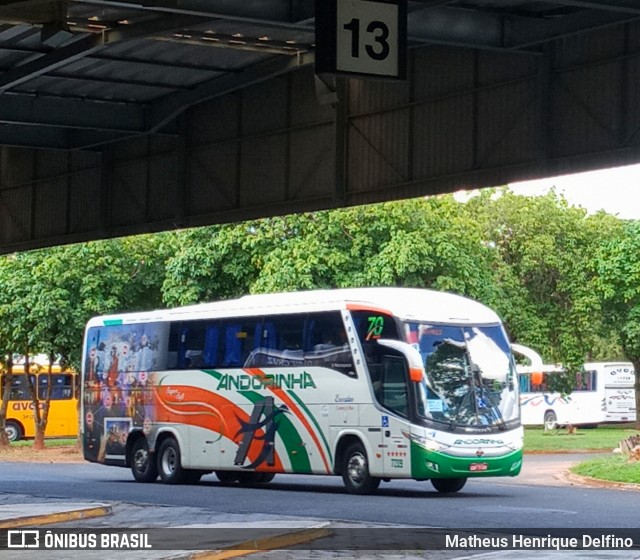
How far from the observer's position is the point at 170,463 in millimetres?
32625

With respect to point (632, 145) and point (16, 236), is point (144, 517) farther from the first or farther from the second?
point (16, 236)

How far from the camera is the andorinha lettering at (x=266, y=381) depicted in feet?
96.1

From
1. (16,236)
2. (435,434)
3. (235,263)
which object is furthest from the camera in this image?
(235,263)

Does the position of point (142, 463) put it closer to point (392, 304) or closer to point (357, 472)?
point (357, 472)

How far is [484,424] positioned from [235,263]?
18.4 meters

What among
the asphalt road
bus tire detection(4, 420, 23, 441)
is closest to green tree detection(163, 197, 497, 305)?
the asphalt road

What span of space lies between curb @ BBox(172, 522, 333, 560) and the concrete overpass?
4721mm

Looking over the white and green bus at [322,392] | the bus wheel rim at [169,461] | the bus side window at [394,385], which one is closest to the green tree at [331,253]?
the white and green bus at [322,392]

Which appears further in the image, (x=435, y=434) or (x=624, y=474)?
(x=624, y=474)

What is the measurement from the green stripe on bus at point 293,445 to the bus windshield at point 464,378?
3.34 meters

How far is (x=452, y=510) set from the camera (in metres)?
22.8

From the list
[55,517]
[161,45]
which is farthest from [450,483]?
[161,45]

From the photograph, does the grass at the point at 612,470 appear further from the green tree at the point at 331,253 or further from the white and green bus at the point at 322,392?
the green tree at the point at 331,253

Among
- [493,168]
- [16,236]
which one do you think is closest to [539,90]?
[493,168]
